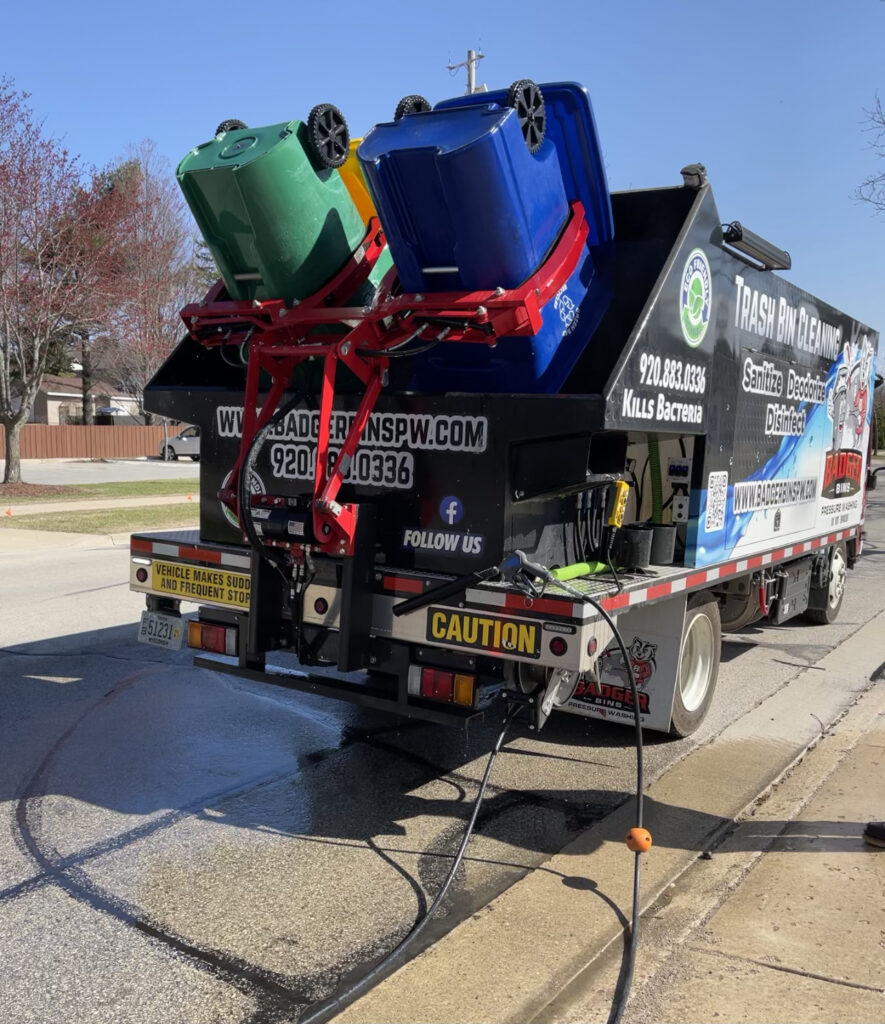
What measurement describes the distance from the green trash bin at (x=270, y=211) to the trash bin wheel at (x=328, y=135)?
6cm

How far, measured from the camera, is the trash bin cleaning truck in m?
4.20

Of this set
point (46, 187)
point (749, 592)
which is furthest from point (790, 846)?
point (46, 187)

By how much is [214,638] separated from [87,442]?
41567 mm

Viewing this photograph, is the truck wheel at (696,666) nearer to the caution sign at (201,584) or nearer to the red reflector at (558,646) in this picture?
the red reflector at (558,646)

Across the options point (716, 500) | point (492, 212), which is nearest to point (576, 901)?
point (716, 500)

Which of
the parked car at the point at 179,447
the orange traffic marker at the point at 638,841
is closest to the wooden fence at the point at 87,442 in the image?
the parked car at the point at 179,447

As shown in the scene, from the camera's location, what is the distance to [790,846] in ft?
14.6

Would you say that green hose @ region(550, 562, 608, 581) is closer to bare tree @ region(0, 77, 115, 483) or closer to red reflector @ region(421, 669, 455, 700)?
red reflector @ region(421, 669, 455, 700)

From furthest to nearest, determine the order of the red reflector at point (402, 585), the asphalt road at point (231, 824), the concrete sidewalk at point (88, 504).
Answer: the concrete sidewalk at point (88, 504) → the red reflector at point (402, 585) → the asphalt road at point (231, 824)

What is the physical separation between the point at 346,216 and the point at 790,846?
3623mm

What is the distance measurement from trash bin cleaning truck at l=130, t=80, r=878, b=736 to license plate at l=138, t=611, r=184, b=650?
0.02 metres

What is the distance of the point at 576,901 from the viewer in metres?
3.88

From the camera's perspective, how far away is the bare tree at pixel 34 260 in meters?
21.1

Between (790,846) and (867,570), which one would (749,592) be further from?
(867,570)
